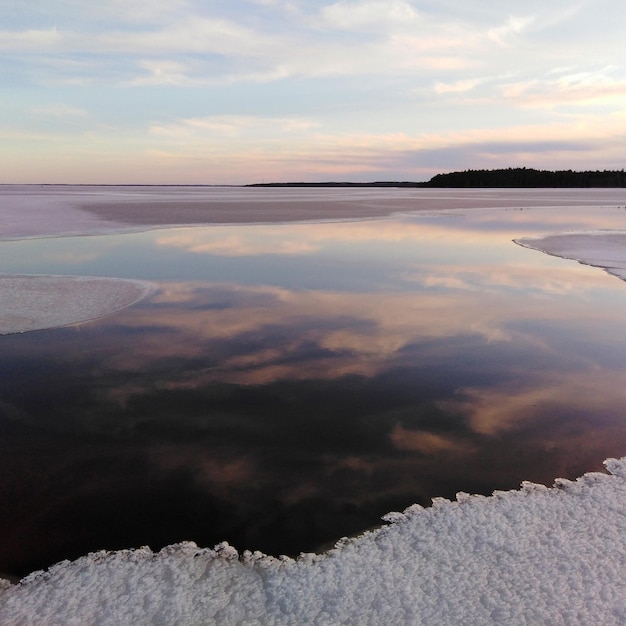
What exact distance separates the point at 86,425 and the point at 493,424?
3.42 metres

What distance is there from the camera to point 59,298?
8.84 meters

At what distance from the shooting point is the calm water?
3480mm

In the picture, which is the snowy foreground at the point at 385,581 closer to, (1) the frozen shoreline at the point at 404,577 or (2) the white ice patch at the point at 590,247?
(1) the frozen shoreline at the point at 404,577

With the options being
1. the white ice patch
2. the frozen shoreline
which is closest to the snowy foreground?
the frozen shoreline

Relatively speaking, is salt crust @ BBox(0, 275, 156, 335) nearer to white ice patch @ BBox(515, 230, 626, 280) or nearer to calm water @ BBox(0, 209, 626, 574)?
calm water @ BBox(0, 209, 626, 574)

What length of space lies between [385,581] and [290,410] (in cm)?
209

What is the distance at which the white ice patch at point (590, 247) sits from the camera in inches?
497

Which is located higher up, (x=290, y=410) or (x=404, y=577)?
(x=290, y=410)

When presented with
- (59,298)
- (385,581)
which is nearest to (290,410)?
(385,581)

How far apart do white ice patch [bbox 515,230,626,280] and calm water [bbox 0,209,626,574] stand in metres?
3.12

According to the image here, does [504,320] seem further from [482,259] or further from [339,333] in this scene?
[482,259]

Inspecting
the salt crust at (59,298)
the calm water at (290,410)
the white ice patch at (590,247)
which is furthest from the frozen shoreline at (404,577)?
the white ice patch at (590,247)

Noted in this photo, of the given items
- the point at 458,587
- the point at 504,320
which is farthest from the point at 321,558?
the point at 504,320

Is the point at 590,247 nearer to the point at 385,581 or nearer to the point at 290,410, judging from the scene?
the point at 290,410
